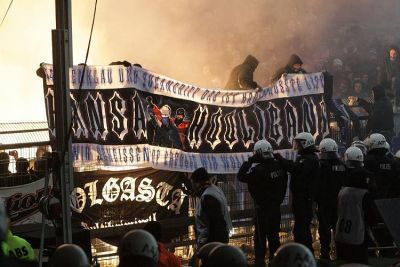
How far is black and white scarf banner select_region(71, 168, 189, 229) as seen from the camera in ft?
38.2

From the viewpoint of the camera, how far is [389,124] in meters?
16.8

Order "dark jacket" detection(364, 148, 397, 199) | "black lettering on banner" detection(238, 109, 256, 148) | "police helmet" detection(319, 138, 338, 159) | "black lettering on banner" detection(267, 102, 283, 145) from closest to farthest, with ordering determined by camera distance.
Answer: "police helmet" detection(319, 138, 338, 159) → "dark jacket" detection(364, 148, 397, 199) → "black lettering on banner" detection(238, 109, 256, 148) → "black lettering on banner" detection(267, 102, 283, 145)

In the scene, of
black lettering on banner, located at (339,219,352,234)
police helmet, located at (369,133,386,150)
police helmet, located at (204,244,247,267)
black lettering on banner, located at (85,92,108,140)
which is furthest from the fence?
police helmet, located at (204,244,247,267)

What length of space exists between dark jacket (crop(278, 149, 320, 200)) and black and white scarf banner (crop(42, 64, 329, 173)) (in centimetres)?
166

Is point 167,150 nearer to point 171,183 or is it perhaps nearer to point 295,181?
point 171,183

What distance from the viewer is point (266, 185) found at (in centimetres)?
1134

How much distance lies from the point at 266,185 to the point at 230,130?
78.4 inches

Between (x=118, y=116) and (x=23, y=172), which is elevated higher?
(x=118, y=116)

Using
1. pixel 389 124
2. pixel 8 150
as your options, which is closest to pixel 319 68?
pixel 389 124

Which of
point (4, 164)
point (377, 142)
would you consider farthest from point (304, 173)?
point (4, 164)

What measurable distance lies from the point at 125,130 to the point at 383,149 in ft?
12.6

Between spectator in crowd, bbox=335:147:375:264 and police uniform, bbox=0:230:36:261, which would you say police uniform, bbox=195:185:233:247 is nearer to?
spectator in crowd, bbox=335:147:375:264

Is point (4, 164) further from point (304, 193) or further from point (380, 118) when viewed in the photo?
point (380, 118)

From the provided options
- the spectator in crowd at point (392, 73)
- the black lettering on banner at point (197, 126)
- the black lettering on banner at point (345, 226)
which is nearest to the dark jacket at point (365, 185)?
the black lettering on banner at point (345, 226)
